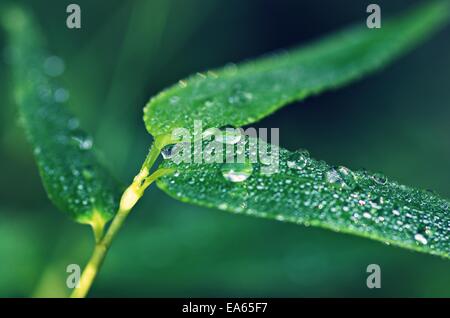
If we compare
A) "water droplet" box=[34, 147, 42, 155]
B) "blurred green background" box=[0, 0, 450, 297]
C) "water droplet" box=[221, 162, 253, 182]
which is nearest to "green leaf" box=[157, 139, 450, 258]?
"water droplet" box=[221, 162, 253, 182]

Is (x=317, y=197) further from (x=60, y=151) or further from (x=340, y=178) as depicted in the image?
(x=60, y=151)

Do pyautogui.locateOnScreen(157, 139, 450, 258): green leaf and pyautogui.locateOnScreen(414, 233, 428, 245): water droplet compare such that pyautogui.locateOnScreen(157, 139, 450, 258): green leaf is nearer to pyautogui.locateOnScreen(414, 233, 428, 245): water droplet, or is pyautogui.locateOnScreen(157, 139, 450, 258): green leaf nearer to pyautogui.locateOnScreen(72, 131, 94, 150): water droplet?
pyautogui.locateOnScreen(414, 233, 428, 245): water droplet

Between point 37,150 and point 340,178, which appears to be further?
point 37,150

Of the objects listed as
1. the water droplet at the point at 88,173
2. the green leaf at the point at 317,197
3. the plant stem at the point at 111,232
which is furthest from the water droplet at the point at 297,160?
the water droplet at the point at 88,173

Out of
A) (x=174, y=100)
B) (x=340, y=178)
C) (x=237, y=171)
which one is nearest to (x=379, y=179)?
(x=340, y=178)
